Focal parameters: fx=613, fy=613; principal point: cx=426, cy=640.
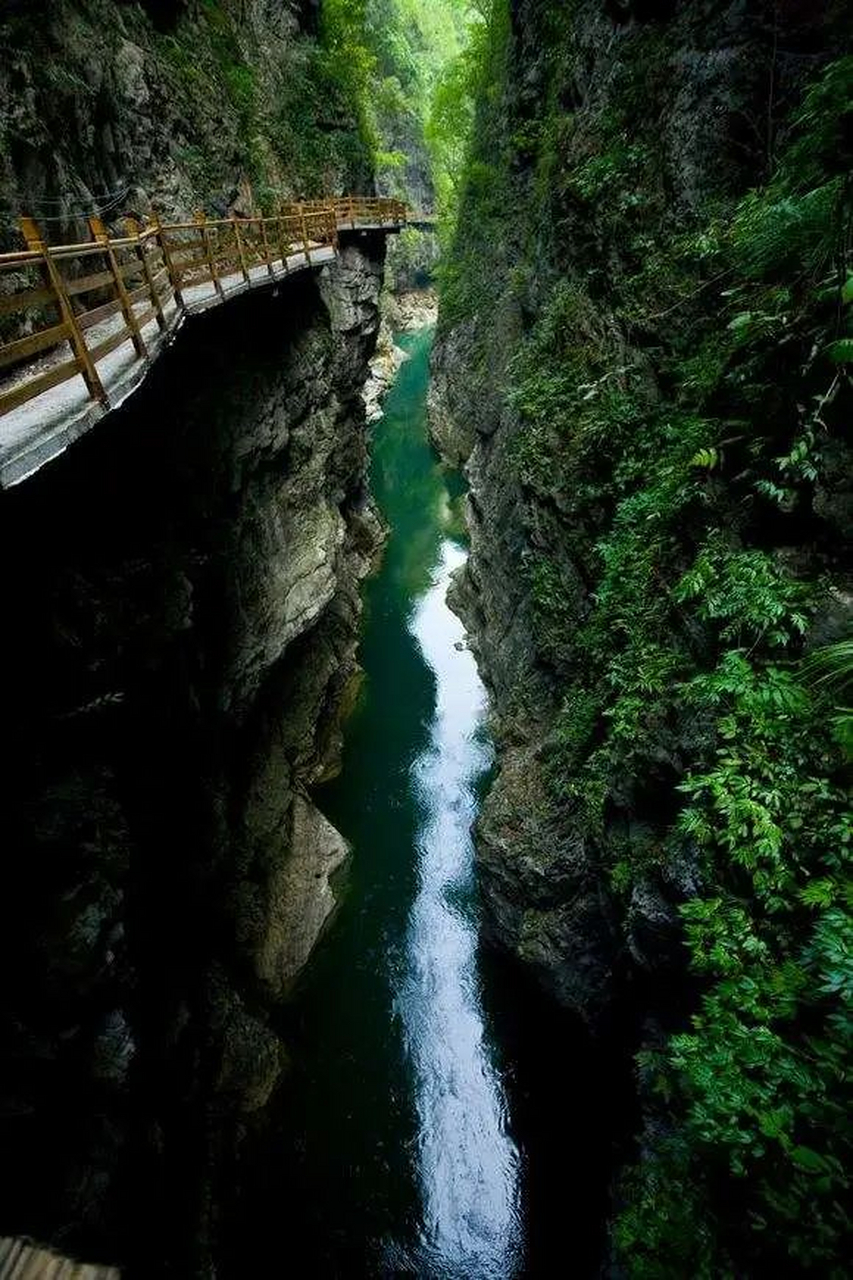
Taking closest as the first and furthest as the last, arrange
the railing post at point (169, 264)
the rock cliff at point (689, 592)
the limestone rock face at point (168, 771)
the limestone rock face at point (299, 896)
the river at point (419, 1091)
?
the rock cliff at point (689, 592) → the limestone rock face at point (168, 771) → the railing post at point (169, 264) → the river at point (419, 1091) → the limestone rock face at point (299, 896)

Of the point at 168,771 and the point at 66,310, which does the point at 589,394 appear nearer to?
the point at 66,310

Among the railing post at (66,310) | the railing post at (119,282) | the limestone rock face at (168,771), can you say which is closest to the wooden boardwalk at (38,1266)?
the limestone rock face at (168,771)

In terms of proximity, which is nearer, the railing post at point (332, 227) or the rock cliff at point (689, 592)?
the rock cliff at point (689, 592)

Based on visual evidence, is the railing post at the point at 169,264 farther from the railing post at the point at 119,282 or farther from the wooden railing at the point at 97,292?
the railing post at the point at 119,282

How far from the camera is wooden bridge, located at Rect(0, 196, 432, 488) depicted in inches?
170

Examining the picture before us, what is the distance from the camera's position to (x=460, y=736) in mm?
17625

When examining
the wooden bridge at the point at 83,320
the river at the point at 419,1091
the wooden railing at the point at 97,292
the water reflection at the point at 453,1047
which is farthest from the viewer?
the water reflection at the point at 453,1047

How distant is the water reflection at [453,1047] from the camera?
9.19 metres

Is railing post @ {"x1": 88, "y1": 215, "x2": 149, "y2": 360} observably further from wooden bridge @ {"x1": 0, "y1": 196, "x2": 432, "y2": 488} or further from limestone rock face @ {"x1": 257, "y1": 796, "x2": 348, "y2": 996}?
limestone rock face @ {"x1": 257, "y1": 796, "x2": 348, "y2": 996}

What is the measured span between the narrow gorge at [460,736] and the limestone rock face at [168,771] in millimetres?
66

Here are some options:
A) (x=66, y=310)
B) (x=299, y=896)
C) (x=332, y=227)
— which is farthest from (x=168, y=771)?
(x=332, y=227)

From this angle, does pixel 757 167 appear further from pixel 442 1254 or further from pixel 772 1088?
pixel 442 1254

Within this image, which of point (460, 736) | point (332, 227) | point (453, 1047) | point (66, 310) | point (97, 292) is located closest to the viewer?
point (66, 310)

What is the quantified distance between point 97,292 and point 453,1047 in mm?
13927
